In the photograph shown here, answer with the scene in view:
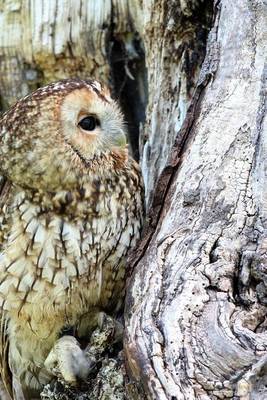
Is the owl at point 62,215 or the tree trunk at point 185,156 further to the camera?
the owl at point 62,215

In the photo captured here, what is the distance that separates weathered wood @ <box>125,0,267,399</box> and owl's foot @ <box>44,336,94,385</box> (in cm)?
35


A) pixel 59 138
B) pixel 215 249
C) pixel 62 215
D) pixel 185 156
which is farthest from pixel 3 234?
pixel 215 249

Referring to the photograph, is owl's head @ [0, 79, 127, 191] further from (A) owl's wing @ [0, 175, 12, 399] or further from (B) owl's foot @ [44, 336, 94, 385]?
(B) owl's foot @ [44, 336, 94, 385]

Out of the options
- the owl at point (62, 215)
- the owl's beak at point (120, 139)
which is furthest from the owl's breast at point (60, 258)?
the owl's beak at point (120, 139)

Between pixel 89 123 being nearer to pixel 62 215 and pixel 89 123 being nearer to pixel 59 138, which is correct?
pixel 59 138

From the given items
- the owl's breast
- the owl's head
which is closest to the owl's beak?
the owl's head

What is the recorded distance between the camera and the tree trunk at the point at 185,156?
1926mm

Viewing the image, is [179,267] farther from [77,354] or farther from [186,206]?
[77,354]

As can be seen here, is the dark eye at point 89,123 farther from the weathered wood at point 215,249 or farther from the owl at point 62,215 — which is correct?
the weathered wood at point 215,249

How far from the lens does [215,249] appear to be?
2143mm

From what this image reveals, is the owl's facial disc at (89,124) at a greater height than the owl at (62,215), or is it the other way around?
the owl's facial disc at (89,124)

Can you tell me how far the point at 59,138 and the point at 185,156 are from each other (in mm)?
351

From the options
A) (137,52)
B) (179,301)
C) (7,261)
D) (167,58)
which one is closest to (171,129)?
(167,58)

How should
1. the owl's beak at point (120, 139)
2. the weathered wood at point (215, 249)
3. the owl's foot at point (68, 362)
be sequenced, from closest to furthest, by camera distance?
the weathered wood at point (215, 249), the owl's foot at point (68, 362), the owl's beak at point (120, 139)
